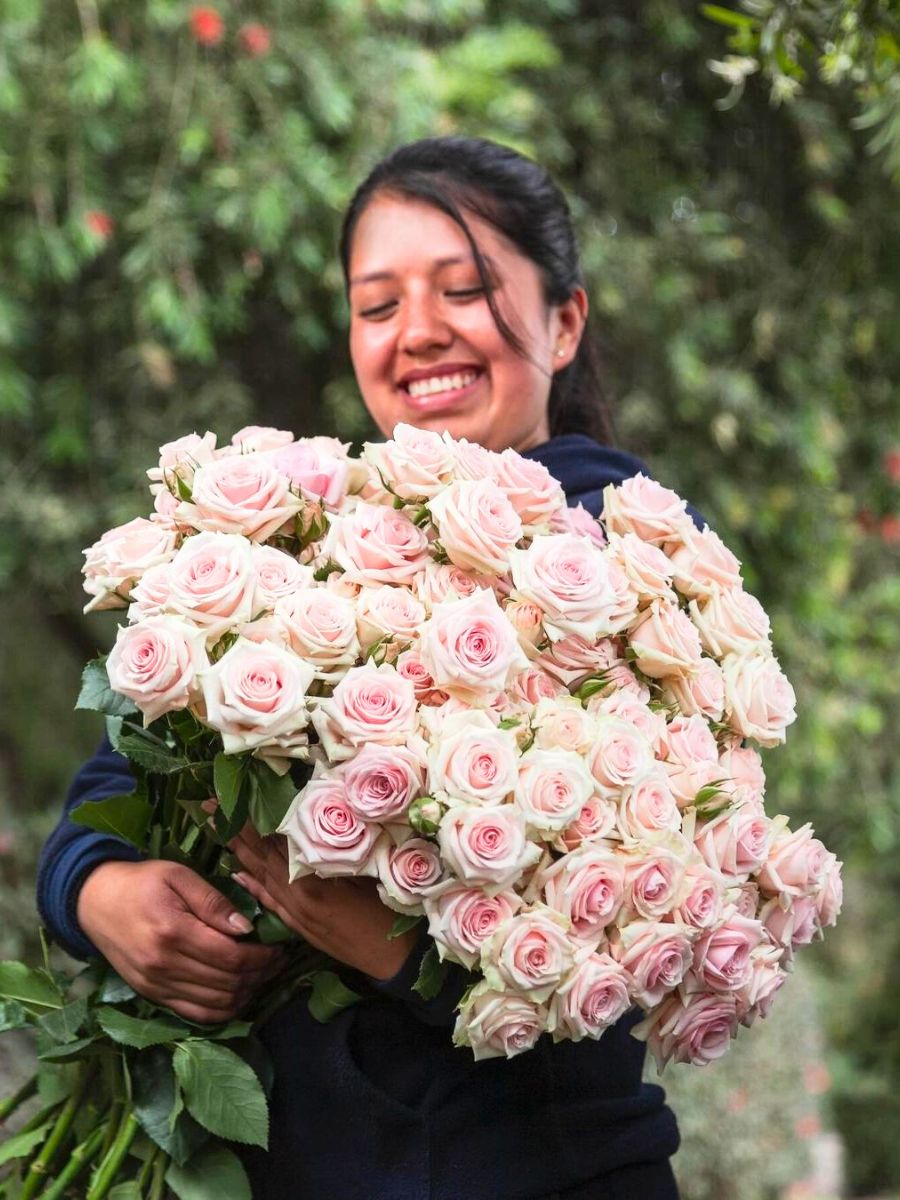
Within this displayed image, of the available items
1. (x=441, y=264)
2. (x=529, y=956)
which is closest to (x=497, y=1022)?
(x=529, y=956)

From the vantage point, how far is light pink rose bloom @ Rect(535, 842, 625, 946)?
1.47 meters

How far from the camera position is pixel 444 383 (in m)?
2.14

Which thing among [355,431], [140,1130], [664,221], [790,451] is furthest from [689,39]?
[140,1130]

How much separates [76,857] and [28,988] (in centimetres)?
18

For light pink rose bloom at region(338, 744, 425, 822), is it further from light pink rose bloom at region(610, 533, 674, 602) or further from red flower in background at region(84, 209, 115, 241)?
red flower in background at region(84, 209, 115, 241)

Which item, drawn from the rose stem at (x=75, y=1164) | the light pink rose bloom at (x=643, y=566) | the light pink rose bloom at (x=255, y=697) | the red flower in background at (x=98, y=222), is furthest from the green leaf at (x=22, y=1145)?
the red flower in background at (x=98, y=222)

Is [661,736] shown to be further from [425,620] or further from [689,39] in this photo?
[689,39]

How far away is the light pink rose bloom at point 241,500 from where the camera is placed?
Answer: 161 centimetres

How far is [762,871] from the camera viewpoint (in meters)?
1.63

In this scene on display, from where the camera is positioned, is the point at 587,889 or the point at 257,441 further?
the point at 257,441

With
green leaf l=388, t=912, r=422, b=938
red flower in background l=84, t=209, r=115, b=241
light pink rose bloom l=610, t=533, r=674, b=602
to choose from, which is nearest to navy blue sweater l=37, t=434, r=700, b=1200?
green leaf l=388, t=912, r=422, b=938

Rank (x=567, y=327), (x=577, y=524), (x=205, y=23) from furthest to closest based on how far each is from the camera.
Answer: (x=205, y=23) < (x=567, y=327) < (x=577, y=524)

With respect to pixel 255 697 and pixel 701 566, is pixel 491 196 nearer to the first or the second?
pixel 701 566

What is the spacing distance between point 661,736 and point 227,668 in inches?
19.4
